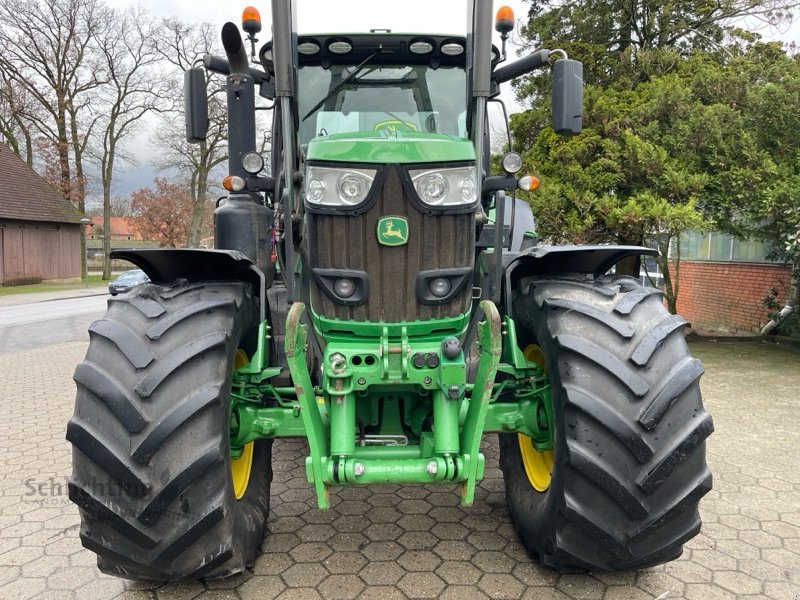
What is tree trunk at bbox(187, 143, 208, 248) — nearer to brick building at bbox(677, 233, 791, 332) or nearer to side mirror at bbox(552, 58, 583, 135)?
brick building at bbox(677, 233, 791, 332)

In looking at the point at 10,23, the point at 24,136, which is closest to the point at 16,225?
the point at 24,136

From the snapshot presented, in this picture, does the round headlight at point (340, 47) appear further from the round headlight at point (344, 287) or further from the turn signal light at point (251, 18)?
the round headlight at point (344, 287)

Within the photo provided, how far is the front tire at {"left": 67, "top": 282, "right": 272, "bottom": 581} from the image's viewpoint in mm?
2230

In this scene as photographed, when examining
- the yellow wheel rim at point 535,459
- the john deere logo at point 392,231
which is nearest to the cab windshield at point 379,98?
the john deere logo at point 392,231

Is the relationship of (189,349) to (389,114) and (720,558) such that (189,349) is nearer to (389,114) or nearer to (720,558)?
(389,114)

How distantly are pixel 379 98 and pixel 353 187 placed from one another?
53.8 inches

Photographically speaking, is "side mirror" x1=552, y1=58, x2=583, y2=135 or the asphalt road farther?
the asphalt road

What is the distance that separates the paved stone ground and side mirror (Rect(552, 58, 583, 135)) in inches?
83.7

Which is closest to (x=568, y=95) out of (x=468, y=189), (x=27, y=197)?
(x=468, y=189)

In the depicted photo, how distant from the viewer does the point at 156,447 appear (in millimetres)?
2217

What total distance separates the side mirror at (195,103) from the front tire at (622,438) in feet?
7.04

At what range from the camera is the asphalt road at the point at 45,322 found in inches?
442

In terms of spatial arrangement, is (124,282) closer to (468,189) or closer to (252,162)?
(252,162)

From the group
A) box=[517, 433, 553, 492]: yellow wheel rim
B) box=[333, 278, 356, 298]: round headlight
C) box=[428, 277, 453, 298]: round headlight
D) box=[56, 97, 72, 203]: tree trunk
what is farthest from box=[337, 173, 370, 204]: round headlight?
box=[56, 97, 72, 203]: tree trunk
